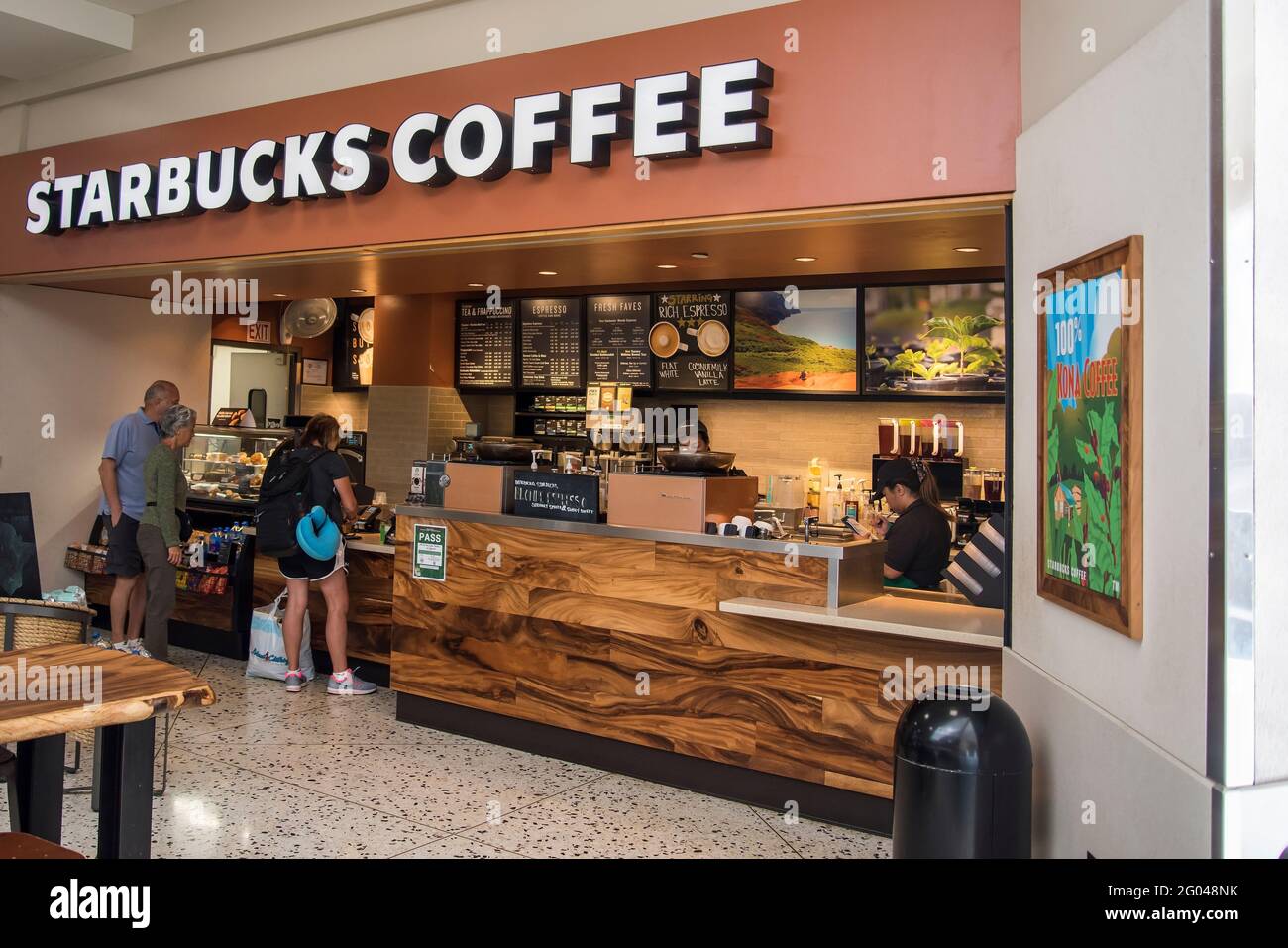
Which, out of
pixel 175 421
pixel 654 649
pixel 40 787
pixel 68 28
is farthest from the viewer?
pixel 68 28

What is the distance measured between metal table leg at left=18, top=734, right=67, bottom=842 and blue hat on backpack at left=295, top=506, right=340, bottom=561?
2844 mm

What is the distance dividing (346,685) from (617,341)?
10.6ft

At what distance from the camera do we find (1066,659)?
9.25 ft

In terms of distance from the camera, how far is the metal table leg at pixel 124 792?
7.93ft

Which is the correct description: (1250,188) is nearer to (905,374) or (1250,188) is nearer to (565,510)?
(565,510)

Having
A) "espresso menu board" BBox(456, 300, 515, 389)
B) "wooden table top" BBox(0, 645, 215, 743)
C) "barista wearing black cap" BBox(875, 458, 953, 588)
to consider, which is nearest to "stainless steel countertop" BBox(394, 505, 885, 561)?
"barista wearing black cap" BBox(875, 458, 953, 588)

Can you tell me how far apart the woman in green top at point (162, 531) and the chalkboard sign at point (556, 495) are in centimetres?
228

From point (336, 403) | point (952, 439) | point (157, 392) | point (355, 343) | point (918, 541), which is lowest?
point (918, 541)

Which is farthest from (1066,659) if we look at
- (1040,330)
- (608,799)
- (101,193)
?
Result: (101,193)

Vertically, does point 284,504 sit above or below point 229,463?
below

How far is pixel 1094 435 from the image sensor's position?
2609 mm

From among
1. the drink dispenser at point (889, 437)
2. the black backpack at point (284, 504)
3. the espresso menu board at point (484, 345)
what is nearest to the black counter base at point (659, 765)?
the black backpack at point (284, 504)

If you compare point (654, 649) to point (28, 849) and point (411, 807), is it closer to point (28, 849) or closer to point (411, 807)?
point (411, 807)

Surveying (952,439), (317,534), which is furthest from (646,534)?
(952,439)
